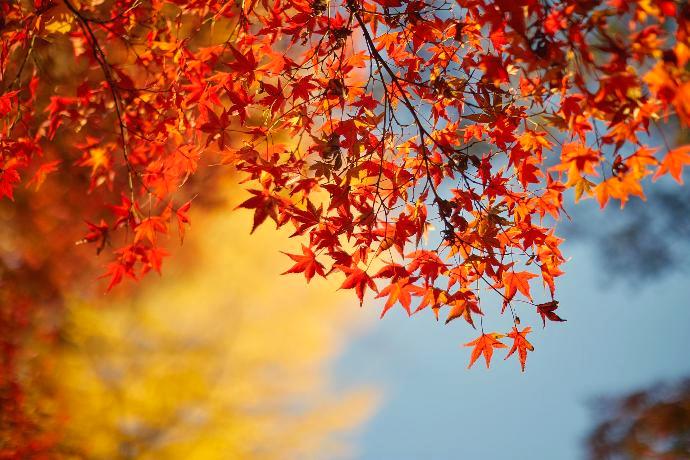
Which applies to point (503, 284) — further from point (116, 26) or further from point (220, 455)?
point (220, 455)

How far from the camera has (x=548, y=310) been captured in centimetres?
240

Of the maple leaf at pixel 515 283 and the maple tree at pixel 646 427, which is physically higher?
the maple tree at pixel 646 427

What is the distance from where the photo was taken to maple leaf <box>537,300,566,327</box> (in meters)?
2.37

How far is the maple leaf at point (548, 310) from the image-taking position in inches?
93.2

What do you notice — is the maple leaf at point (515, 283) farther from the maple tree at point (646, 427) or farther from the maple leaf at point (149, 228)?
the maple tree at point (646, 427)

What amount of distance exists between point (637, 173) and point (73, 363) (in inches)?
249

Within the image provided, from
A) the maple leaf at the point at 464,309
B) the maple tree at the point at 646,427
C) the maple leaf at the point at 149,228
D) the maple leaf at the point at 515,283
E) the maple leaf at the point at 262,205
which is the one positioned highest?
the maple tree at the point at 646,427

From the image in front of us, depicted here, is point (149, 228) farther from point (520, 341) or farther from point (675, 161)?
point (675, 161)

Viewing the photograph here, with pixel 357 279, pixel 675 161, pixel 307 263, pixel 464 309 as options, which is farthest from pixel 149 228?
pixel 675 161

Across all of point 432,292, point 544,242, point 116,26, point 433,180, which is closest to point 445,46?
point 433,180

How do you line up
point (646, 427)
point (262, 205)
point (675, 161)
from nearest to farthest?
1. point (675, 161)
2. point (262, 205)
3. point (646, 427)

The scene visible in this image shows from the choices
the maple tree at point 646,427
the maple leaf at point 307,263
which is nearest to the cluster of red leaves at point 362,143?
the maple leaf at point 307,263

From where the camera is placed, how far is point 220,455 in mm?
6586

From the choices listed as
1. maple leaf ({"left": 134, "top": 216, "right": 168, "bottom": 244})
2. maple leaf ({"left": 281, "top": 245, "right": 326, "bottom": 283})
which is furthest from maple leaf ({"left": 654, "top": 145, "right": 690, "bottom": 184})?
maple leaf ({"left": 134, "top": 216, "right": 168, "bottom": 244})
